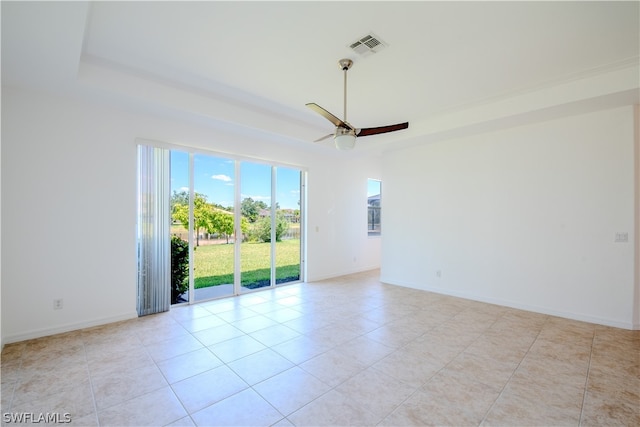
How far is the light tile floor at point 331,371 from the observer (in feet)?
6.75

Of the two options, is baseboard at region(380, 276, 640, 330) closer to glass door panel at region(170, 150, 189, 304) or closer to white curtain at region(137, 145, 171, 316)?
glass door panel at region(170, 150, 189, 304)

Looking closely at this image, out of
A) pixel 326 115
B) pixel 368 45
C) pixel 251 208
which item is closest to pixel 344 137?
pixel 326 115

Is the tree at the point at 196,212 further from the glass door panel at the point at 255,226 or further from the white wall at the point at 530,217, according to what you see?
the white wall at the point at 530,217

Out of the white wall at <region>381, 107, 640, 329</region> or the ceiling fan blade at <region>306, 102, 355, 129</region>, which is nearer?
the ceiling fan blade at <region>306, 102, 355, 129</region>

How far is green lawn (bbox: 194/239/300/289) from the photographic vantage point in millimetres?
4797

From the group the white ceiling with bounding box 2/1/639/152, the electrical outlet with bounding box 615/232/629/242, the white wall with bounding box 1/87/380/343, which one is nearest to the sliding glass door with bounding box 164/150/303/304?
the white wall with bounding box 1/87/380/343

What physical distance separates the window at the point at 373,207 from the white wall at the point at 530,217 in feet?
6.21

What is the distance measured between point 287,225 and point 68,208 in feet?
11.3

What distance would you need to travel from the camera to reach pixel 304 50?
289cm

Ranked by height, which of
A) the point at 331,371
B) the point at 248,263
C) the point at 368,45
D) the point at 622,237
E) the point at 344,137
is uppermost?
the point at 368,45

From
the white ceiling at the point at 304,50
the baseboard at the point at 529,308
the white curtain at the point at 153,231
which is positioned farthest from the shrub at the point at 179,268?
the baseboard at the point at 529,308

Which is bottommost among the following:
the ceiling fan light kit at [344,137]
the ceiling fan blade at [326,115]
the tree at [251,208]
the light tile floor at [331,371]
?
the light tile floor at [331,371]

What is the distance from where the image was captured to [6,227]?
3.12m

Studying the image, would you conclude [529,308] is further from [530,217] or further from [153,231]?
[153,231]
